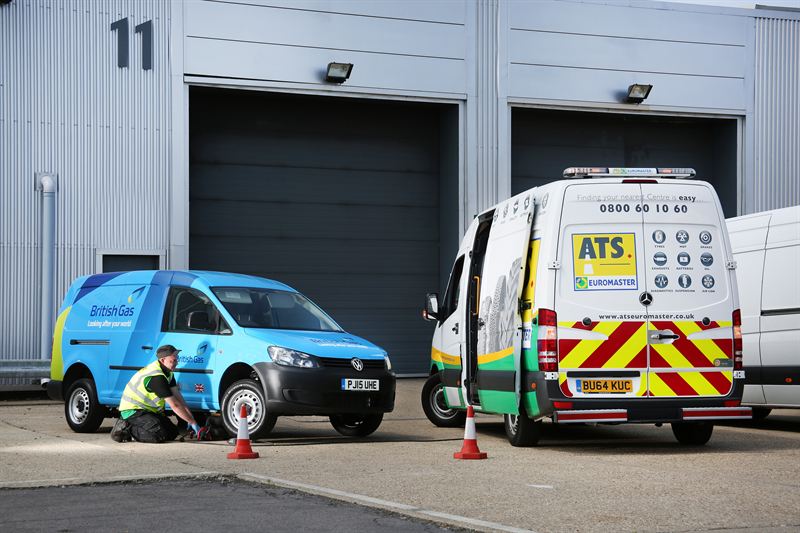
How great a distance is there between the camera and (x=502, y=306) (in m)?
12.5

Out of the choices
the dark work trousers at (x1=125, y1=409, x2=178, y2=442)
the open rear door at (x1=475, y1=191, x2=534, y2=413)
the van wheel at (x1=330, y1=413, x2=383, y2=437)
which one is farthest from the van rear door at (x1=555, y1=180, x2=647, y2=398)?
the dark work trousers at (x1=125, y1=409, x2=178, y2=442)

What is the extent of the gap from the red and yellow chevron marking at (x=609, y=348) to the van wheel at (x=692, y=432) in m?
1.31

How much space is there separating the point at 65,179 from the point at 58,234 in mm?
1025

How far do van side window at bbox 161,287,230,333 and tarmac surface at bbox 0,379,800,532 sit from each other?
51.6 inches

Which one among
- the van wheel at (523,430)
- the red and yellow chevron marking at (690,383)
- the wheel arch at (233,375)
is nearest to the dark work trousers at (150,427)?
the wheel arch at (233,375)

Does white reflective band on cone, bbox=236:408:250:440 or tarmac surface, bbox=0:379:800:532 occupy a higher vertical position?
white reflective band on cone, bbox=236:408:250:440

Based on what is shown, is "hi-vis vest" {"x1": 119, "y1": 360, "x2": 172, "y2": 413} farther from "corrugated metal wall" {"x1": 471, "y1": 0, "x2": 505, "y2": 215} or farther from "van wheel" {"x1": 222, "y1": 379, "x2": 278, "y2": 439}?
"corrugated metal wall" {"x1": 471, "y1": 0, "x2": 505, "y2": 215}

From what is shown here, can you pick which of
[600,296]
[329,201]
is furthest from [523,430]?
[329,201]

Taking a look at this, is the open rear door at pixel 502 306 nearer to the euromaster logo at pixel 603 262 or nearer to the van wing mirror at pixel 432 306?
the euromaster logo at pixel 603 262

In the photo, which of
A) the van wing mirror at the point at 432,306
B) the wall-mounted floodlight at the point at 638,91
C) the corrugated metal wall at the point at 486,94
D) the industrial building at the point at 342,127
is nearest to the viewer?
the van wing mirror at the point at 432,306

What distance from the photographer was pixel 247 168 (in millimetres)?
24719

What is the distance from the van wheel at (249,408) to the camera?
1252 cm

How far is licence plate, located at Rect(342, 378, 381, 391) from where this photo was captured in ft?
41.5

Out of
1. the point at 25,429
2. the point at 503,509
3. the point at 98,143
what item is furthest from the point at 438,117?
the point at 503,509
